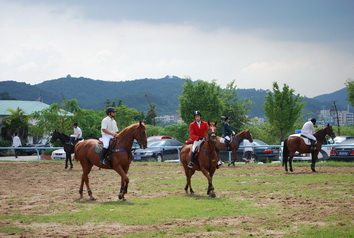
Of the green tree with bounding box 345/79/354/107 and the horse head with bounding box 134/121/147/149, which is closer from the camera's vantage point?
the horse head with bounding box 134/121/147/149

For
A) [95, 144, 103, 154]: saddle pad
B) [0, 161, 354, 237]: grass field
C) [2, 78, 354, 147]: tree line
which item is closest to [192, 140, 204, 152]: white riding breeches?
[0, 161, 354, 237]: grass field

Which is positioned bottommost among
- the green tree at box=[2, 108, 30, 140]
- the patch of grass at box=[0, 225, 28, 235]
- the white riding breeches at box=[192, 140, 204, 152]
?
the patch of grass at box=[0, 225, 28, 235]

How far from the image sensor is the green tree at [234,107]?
78.6m

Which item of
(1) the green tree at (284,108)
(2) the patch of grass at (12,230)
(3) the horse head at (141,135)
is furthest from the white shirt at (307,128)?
(1) the green tree at (284,108)

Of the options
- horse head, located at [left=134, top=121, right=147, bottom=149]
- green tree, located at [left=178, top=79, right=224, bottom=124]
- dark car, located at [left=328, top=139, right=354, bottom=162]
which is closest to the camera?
horse head, located at [left=134, top=121, right=147, bottom=149]

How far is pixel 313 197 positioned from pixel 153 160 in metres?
20.1

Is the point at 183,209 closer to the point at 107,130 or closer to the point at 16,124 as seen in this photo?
the point at 107,130

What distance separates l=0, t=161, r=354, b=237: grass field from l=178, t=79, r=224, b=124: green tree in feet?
128

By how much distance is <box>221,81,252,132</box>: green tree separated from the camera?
258ft

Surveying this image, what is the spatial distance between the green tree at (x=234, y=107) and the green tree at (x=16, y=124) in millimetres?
30204

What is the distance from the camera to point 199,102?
5931cm

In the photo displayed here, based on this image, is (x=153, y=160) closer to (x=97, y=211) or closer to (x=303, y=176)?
(x=303, y=176)

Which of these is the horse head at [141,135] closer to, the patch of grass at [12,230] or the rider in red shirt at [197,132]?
the rider in red shirt at [197,132]

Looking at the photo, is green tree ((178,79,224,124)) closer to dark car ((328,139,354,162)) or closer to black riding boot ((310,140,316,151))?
dark car ((328,139,354,162))
